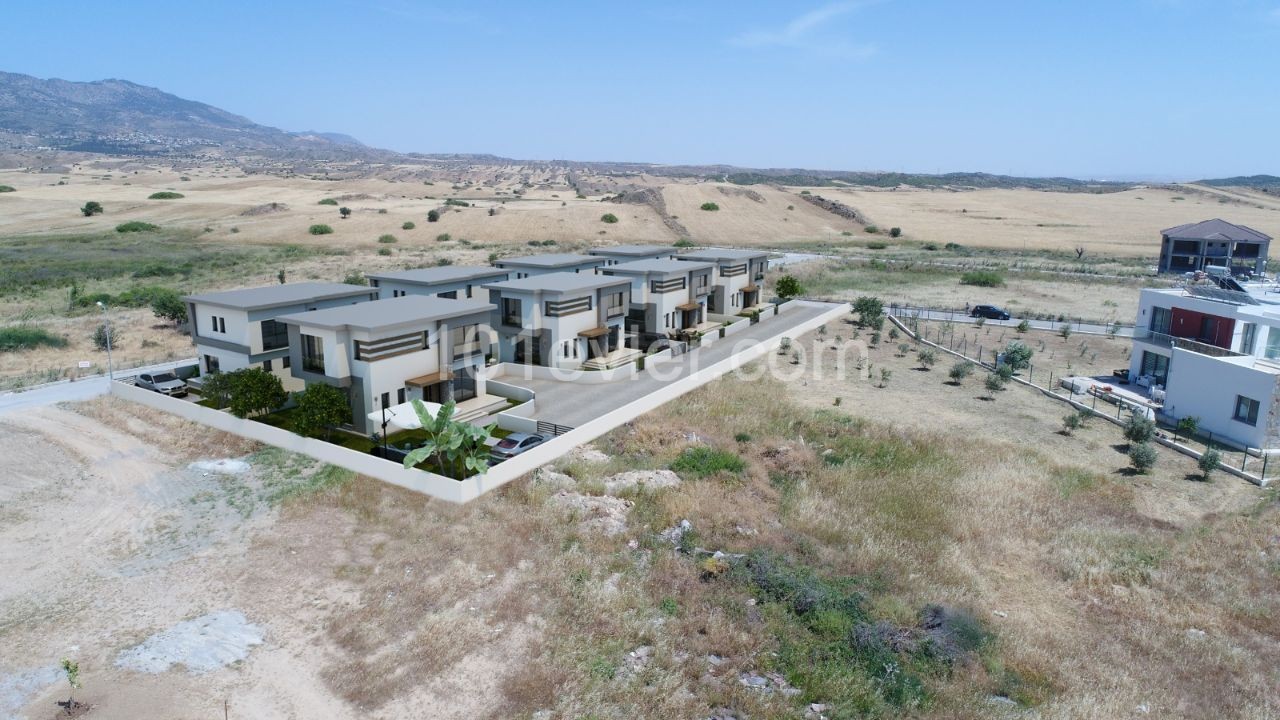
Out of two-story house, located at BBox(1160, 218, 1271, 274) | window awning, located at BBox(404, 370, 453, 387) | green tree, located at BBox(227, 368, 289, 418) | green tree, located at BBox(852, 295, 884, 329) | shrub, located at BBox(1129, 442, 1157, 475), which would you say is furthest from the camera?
two-story house, located at BBox(1160, 218, 1271, 274)

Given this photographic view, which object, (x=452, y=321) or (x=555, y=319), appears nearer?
(x=452, y=321)

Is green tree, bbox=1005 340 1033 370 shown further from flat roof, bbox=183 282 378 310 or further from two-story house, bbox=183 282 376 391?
two-story house, bbox=183 282 376 391

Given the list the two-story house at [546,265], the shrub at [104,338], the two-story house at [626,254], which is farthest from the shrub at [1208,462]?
the shrub at [104,338]

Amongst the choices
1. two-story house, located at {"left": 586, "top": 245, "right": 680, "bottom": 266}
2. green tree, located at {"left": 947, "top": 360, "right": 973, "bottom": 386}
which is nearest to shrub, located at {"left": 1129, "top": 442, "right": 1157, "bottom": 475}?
green tree, located at {"left": 947, "top": 360, "right": 973, "bottom": 386}

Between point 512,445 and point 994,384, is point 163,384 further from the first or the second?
point 994,384

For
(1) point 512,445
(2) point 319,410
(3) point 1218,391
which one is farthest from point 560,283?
(3) point 1218,391

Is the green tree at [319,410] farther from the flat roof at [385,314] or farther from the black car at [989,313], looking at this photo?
the black car at [989,313]

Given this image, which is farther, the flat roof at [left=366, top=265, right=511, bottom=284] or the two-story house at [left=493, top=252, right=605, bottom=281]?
the two-story house at [left=493, top=252, right=605, bottom=281]

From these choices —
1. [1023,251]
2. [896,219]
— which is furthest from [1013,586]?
[896,219]
